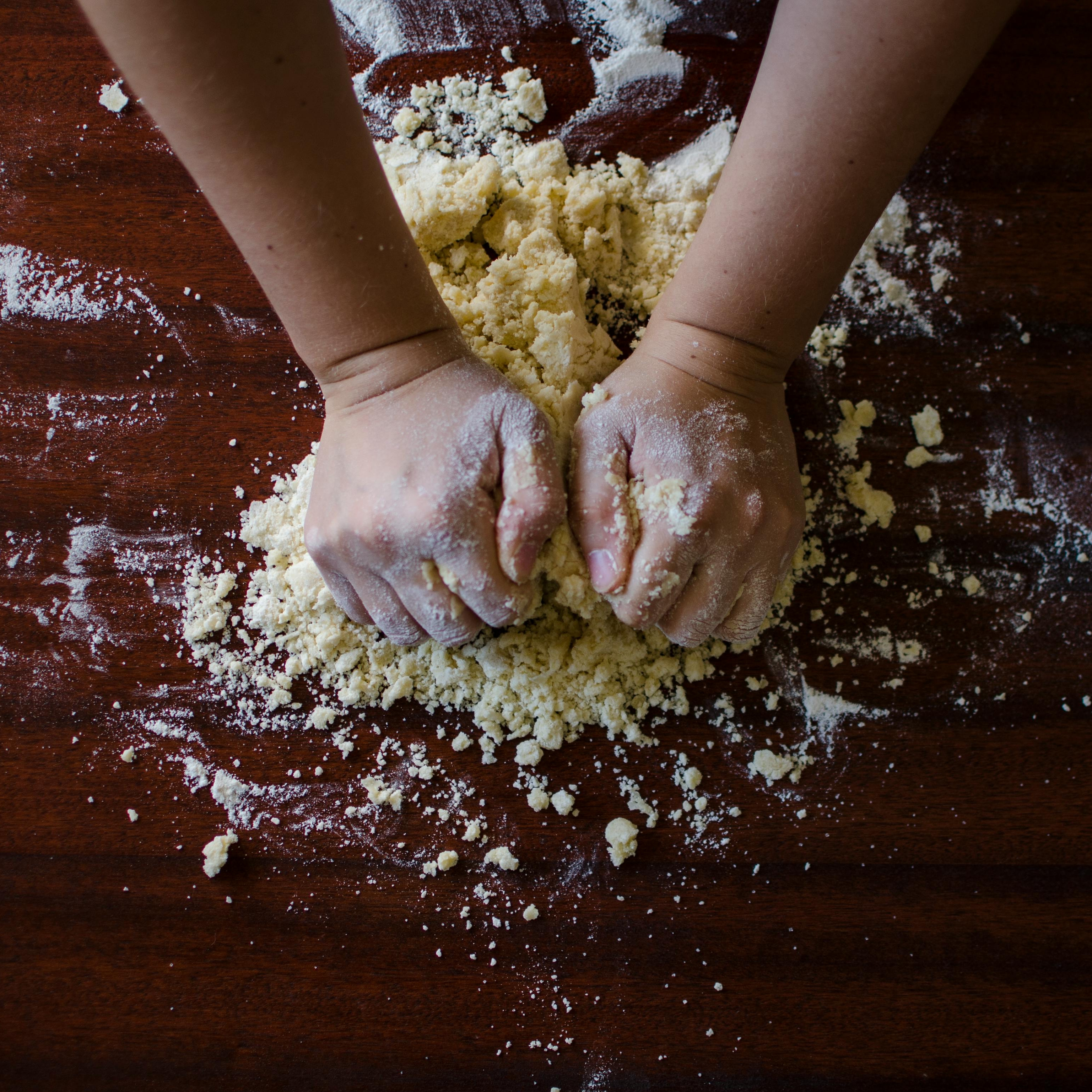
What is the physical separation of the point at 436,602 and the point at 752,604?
0.24m

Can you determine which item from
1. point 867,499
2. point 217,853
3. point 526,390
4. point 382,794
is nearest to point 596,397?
point 526,390

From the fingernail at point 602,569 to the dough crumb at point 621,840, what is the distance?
0.22 metres

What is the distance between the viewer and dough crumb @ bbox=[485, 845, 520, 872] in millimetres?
666

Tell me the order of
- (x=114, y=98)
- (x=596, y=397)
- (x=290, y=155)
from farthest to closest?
1. (x=114, y=98)
2. (x=596, y=397)
3. (x=290, y=155)

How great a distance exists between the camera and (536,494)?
1.81 ft

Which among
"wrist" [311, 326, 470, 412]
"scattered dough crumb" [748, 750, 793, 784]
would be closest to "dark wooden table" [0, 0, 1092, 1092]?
"scattered dough crumb" [748, 750, 793, 784]

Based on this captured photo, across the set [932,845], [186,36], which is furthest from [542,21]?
[932,845]

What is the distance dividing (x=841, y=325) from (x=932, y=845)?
46 centimetres

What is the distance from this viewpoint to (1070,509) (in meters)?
0.72

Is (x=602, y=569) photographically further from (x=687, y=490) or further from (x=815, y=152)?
(x=815, y=152)

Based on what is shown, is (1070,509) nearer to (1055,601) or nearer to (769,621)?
(1055,601)

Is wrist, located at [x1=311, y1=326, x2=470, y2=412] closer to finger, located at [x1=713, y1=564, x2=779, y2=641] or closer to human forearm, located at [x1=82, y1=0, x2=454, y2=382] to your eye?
human forearm, located at [x1=82, y1=0, x2=454, y2=382]

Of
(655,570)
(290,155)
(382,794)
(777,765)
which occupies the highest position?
(290,155)

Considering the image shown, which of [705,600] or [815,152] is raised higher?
[815,152]
